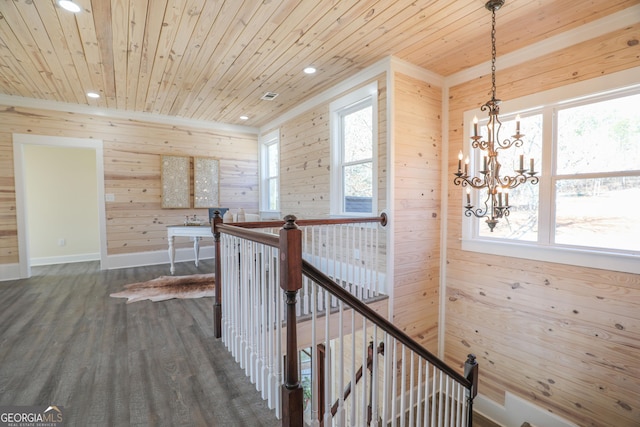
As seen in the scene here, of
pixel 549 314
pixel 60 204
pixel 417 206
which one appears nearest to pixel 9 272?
pixel 60 204

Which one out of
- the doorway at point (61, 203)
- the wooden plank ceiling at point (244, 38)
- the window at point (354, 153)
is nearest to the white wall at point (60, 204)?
the doorway at point (61, 203)

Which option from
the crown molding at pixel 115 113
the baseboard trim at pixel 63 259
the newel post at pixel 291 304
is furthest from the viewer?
the baseboard trim at pixel 63 259

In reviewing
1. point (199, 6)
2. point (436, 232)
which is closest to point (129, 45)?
point (199, 6)

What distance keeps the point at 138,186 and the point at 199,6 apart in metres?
3.92

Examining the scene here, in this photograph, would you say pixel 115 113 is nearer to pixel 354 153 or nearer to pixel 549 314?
pixel 354 153

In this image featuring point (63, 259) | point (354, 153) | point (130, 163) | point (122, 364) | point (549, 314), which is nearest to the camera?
point (122, 364)

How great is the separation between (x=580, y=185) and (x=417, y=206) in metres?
1.46

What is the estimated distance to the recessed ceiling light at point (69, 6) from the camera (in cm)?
225

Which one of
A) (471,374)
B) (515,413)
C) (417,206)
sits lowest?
(515,413)

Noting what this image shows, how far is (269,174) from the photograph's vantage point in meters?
6.23

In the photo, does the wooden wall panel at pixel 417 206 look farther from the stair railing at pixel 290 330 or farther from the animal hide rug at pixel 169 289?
the animal hide rug at pixel 169 289

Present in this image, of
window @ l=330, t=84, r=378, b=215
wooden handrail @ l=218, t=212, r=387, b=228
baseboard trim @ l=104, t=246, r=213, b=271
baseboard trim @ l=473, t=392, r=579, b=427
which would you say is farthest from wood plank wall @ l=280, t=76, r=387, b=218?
baseboard trim @ l=473, t=392, r=579, b=427

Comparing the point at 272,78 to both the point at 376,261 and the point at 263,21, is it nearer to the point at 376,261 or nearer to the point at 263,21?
the point at 263,21

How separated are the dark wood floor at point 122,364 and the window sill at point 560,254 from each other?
2735 mm
